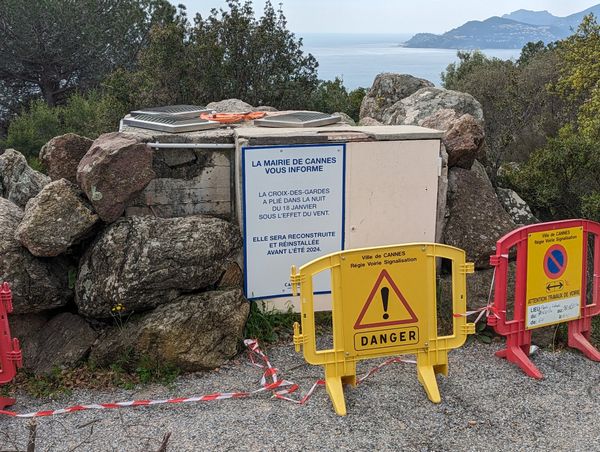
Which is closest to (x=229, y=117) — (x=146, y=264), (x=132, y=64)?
(x=146, y=264)

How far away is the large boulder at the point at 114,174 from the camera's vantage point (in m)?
6.17

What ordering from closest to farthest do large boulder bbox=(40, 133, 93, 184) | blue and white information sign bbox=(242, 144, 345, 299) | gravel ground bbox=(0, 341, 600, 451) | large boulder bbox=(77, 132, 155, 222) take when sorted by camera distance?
gravel ground bbox=(0, 341, 600, 451)
large boulder bbox=(77, 132, 155, 222)
blue and white information sign bbox=(242, 144, 345, 299)
large boulder bbox=(40, 133, 93, 184)

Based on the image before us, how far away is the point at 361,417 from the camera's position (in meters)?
5.11

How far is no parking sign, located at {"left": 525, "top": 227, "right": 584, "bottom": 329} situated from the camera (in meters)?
5.97

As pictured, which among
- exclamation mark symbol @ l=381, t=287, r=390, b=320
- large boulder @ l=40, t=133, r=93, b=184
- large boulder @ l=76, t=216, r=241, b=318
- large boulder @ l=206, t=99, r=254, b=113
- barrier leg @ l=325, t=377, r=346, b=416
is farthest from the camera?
large boulder @ l=206, t=99, r=254, b=113

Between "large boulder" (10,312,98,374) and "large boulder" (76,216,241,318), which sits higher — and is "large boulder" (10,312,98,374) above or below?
below

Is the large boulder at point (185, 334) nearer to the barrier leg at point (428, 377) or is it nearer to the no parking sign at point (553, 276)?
the barrier leg at point (428, 377)

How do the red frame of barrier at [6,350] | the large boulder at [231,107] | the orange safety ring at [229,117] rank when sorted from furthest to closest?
the large boulder at [231,107] → the orange safety ring at [229,117] → the red frame of barrier at [6,350]

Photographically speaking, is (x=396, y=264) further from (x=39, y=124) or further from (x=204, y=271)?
(x=39, y=124)

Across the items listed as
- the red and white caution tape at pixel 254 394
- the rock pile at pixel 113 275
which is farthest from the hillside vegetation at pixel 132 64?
the red and white caution tape at pixel 254 394

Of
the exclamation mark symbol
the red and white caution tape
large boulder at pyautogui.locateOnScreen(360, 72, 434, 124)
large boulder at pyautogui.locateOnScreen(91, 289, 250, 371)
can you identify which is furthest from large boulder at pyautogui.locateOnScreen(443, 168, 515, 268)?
large boulder at pyautogui.locateOnScreen(360, 72, 434, 124)

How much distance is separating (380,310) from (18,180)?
523 centimetres

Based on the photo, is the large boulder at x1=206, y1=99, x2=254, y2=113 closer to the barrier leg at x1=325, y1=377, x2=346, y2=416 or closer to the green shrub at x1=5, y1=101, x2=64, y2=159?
the barrier leg at x1=325, y1=377, x2=346, y2=416

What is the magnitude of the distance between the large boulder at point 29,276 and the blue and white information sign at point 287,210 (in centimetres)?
175
